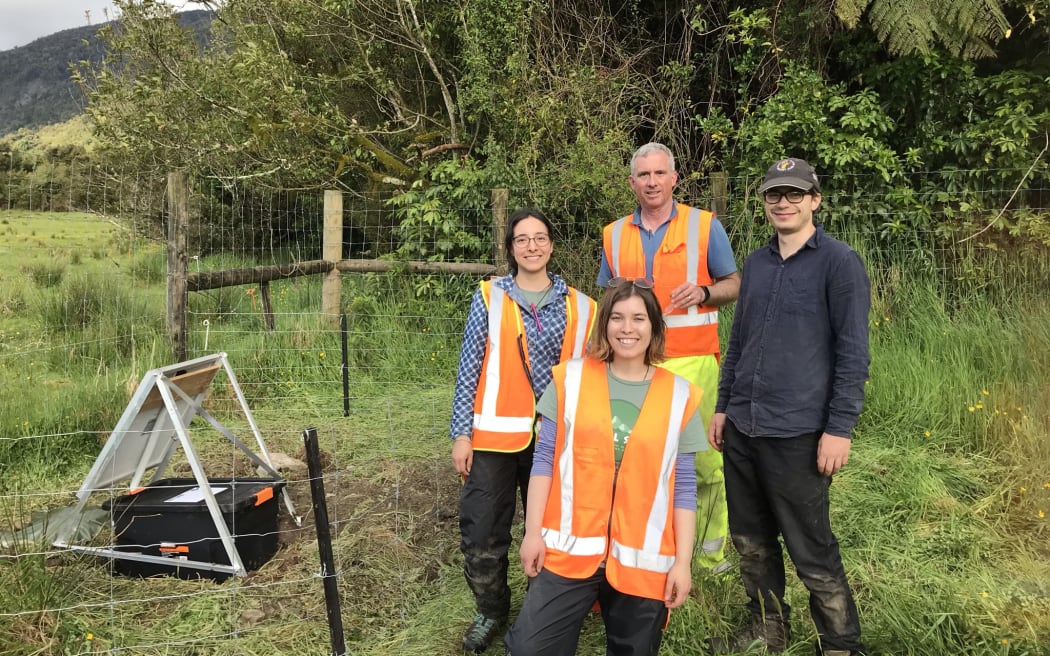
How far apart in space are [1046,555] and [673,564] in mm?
2503

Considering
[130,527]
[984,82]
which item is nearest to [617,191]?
[984,82]

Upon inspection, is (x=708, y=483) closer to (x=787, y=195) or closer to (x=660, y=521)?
(x=660, y=521)

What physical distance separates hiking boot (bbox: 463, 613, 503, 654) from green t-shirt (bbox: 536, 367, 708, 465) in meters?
1.17

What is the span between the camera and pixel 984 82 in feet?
20.1

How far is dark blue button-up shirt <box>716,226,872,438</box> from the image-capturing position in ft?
→ 7.76

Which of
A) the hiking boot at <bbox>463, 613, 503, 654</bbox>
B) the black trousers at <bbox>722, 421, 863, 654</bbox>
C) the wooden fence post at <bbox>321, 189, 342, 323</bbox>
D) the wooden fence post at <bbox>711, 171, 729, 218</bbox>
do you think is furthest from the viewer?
the wooden fence post at <bbox>321, 189, 342, 323</bbox>

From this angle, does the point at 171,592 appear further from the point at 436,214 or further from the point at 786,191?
the point at 436,214

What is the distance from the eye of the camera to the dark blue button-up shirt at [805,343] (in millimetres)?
2365

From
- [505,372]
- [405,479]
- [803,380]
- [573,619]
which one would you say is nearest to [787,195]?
[803,380]

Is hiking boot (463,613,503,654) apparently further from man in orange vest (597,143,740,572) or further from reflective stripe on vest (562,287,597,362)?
reflective stripe on vest (562,287,597,362)

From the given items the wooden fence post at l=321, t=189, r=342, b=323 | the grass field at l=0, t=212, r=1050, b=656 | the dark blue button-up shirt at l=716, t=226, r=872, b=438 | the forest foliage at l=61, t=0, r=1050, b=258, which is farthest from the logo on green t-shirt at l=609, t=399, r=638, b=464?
the wooden fence post at l=321, t=189, r=342, b=323

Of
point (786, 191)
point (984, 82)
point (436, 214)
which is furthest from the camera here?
point (436, 214)

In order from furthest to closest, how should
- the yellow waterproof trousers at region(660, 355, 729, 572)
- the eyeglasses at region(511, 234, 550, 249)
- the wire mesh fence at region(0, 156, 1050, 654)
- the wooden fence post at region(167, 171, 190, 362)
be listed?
the wooden fence post at region(167, 171, 190, 362) → the yellow waterproof trousers at region(660, 355, 729, 572) → the wire mesh fence at region(0, 156, 1050, 654) → the eyeglasses at region(511, 234, 550, 249)

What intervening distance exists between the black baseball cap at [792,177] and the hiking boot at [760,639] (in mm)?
1664
